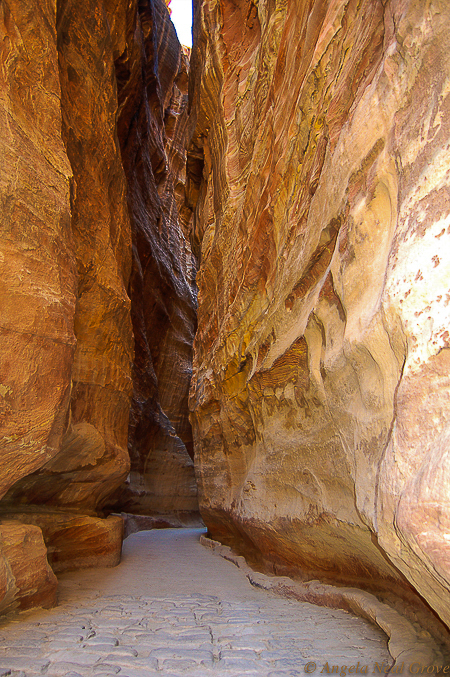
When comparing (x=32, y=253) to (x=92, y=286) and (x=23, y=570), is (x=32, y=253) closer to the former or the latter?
(x=92, y=286)

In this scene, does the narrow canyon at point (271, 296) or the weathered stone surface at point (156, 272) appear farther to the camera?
the weathered stone surface at point (156, 272)

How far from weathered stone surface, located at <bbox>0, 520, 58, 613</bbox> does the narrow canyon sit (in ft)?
0.07

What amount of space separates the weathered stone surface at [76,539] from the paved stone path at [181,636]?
0.86 meters

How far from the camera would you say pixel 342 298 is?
2984 millimetres

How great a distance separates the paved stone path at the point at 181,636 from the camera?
224cm

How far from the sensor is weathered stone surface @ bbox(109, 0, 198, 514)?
13.6m

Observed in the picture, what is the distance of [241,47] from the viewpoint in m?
8.51

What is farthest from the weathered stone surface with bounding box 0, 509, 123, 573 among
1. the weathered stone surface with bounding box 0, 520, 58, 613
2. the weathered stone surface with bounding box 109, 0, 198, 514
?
the weathered stone surface with bounding box 109, 0, 198, 514

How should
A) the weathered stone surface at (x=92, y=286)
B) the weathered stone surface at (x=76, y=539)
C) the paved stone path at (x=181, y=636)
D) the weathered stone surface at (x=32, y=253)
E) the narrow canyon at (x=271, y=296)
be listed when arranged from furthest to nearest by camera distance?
the weathered stone surface at (x=92, y=286) → the weathered stone surface at (x=76, y=539) → the weathered stone surface at (x=32, y=253) → the paved stone path at (x=181, y=636) → the narrow canyon at (x=271, y=296)

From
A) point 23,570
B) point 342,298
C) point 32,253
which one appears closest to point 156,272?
point 32,253

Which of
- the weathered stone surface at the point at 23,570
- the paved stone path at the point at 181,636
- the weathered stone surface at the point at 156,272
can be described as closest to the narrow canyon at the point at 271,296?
the weathered stone surface at the point at 23,570

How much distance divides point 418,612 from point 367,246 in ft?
8.32

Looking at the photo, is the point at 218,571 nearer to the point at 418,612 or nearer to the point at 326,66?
the point at 418,612

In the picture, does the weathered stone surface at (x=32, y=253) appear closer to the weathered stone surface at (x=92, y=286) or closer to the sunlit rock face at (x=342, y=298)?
the weathered stone surface at (x=92, y=286)
